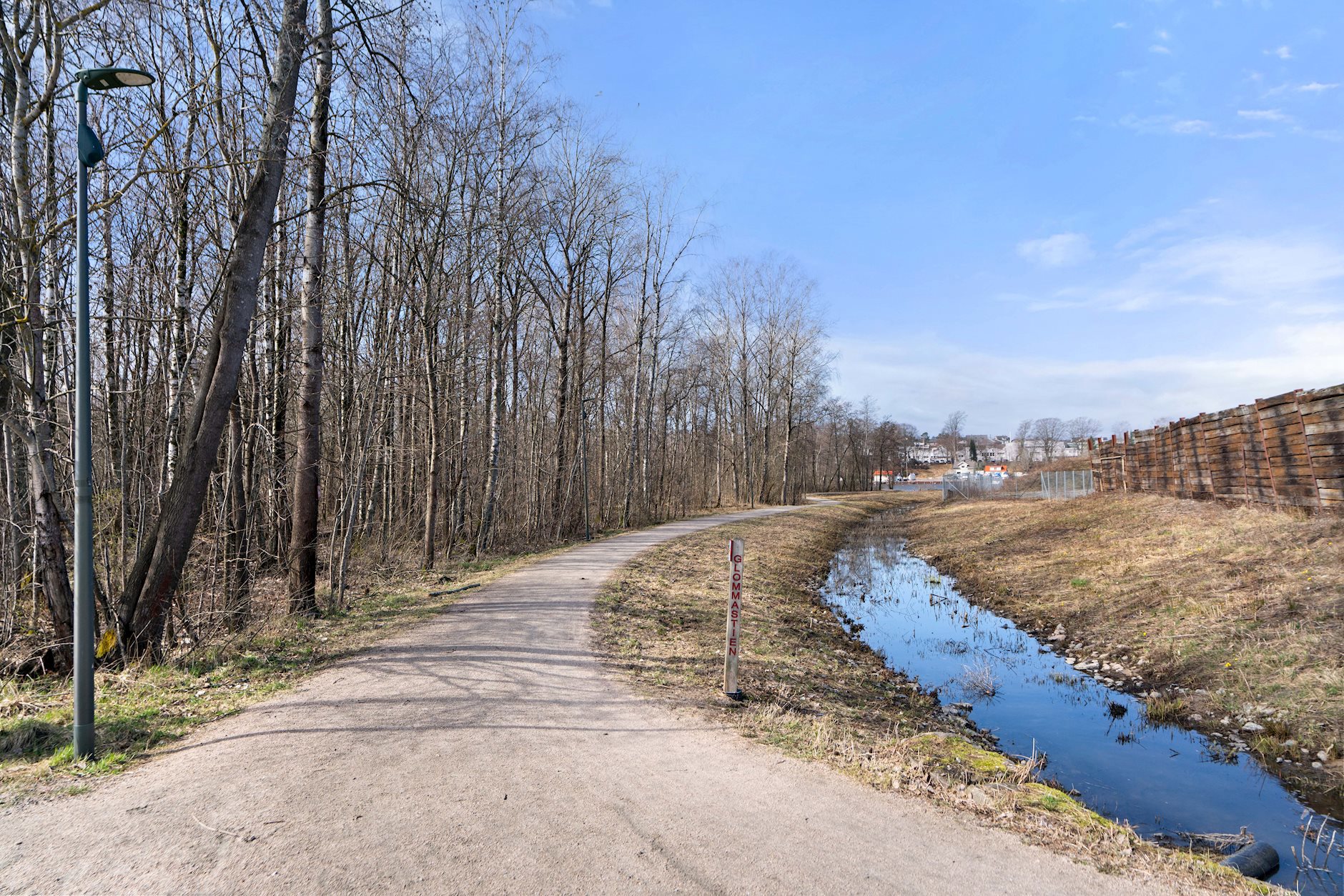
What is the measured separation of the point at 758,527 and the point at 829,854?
→ 2275 cm

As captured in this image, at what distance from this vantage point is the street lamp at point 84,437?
475 cm

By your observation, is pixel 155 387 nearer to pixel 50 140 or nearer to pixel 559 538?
pixel 50 140

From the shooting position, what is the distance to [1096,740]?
7.70 meters

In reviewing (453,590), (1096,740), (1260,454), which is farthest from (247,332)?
(1260,454)

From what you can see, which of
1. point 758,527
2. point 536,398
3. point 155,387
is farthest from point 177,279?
point 758,527

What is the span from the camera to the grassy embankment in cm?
426

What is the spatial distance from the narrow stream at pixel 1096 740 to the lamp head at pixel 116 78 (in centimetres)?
917

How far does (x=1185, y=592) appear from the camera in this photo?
11.8 metres

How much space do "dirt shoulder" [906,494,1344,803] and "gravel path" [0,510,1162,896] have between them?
5199 millimetres

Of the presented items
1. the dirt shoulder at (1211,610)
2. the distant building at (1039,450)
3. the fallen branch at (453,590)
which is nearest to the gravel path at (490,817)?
the fallen branch at (453,590)

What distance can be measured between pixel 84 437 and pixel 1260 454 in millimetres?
20716

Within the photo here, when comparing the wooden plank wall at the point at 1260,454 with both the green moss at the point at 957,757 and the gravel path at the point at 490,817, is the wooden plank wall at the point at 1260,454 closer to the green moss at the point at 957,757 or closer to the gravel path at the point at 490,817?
the green moss at the point at 957,757

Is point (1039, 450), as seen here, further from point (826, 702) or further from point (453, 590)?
point (826, 702)

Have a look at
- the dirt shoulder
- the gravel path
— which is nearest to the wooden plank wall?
the dirt shoulder
